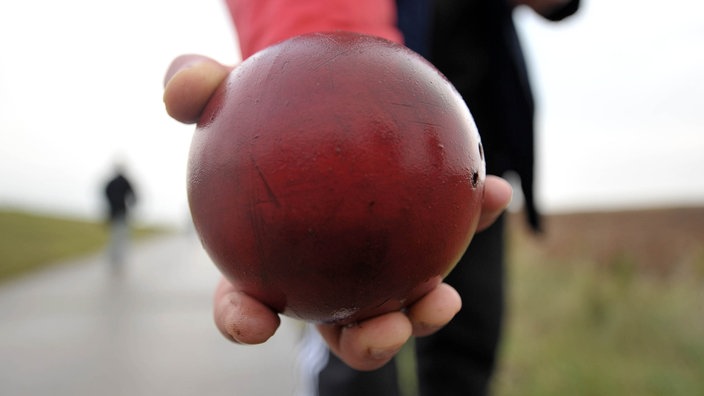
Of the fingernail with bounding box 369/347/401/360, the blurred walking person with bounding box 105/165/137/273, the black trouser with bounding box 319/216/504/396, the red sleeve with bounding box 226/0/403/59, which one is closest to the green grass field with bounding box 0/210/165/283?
the blurred walking person with bounding box 105/165/137/273

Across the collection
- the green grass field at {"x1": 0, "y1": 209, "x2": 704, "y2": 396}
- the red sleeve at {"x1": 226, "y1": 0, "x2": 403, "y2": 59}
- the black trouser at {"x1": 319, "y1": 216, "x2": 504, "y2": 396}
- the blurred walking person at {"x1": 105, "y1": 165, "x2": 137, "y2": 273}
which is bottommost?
the blurred walking person at {"x1": 105, "y1": 165, "x2": 137, "y2": 273}

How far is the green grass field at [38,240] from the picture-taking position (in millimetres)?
8766

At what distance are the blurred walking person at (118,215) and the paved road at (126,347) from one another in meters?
2.13

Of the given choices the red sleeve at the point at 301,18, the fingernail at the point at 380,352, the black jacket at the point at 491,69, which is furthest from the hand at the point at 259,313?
the black jacket at the point at 491,69

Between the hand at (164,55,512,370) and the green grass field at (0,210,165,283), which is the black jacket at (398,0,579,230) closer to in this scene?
the hand at (164,55,512,370)

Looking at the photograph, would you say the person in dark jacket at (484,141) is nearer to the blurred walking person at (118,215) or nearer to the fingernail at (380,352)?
the fingernail at (380,352)

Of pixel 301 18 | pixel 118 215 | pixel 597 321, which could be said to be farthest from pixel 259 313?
pixel 118 215

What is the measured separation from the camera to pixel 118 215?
927cm

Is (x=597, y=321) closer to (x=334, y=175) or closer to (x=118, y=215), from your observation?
(x=334, y=175)

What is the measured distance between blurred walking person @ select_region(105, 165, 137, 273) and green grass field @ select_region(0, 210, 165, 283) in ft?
3.57

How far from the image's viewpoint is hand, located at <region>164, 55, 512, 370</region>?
101 centimetres

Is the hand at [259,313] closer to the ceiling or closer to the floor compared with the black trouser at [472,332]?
closer to the ceiling

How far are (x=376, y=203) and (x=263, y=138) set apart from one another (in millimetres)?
199

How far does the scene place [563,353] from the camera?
144 inches
